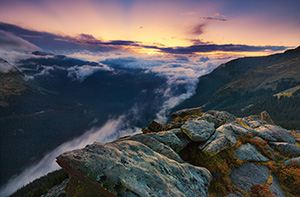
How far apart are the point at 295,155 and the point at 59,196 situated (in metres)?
28.5

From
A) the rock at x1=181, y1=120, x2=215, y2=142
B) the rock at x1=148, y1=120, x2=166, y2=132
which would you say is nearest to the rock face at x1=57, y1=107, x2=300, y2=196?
the rock at x1=181, y1=120, x2=215, y2=142

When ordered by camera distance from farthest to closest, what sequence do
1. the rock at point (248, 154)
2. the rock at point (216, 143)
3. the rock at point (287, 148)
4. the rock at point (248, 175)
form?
the rock at point (287, 148) < the rock at point (248, 154) < the rock at point (216, 143) < the rock at point (248, 175)

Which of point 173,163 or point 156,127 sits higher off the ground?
point 173,163

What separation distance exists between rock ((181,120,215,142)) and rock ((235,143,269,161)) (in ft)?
10.6

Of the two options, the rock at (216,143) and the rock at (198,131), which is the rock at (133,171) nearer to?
the rock at (216,143)

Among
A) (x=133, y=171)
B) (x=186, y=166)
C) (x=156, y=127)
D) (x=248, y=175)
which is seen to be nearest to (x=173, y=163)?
(x=186, y=166)

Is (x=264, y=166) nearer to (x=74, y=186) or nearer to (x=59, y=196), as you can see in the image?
(x=74, y=186)

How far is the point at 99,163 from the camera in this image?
21.4 feet

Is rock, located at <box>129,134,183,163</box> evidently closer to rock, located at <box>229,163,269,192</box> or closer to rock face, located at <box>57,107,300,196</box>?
rock face, located at <box>57,107,300,196</box>

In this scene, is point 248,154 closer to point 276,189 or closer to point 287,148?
point 276,189

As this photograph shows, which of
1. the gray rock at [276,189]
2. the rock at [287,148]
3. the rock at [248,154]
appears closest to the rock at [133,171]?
the gray rock at [276,189]

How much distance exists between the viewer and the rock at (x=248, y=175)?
1058cm

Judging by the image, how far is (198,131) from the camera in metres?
14.3

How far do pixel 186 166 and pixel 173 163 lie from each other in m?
1.40
